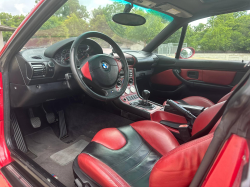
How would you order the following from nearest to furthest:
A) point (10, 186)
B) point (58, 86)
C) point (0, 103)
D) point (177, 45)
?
point (10, 186) → point (0, 103) → point (58, 86) → point (177, 45)

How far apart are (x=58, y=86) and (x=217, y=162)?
1645 mm

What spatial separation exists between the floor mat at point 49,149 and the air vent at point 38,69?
2.89 ft

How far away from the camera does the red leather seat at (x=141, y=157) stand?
60 cm

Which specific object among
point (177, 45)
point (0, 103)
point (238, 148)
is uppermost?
point (177, 45)

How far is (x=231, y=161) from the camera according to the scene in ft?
1.47

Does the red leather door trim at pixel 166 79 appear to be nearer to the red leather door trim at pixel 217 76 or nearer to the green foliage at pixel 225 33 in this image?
the red leather door trim at pixel 217 76

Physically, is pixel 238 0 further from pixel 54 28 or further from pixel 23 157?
pixel 23 157

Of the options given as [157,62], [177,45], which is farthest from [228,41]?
[157,62]

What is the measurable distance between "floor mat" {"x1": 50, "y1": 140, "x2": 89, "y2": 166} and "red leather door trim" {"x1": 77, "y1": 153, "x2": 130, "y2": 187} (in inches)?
35.3

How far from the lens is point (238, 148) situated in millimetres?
439

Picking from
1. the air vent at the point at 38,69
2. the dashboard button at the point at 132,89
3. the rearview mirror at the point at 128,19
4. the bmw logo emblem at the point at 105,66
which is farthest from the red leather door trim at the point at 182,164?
the dashboard button at the point at 132,89

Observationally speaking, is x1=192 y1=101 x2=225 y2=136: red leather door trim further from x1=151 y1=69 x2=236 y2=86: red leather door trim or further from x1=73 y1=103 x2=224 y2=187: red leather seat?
x1=151 y1=69 x2=236 y2=86: red leather door trim

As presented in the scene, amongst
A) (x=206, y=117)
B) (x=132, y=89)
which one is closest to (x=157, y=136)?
(x=206, y=117)

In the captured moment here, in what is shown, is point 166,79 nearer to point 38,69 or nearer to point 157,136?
point 157,136
